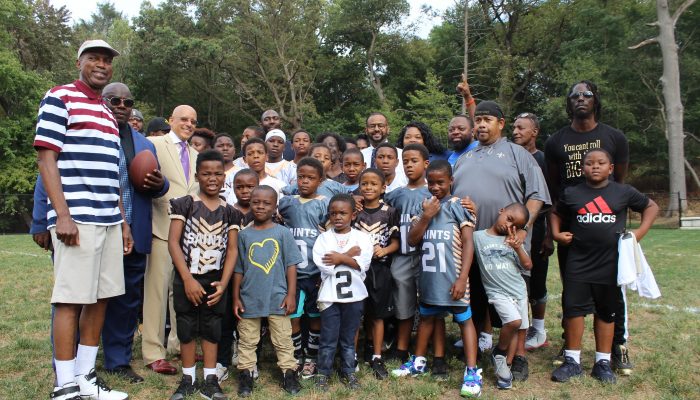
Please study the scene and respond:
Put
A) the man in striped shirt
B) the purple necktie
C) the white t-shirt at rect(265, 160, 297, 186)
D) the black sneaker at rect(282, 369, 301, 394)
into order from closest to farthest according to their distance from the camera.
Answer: the man in striped shirt
the black sneaker at rect(282, 369, 301, 394)
the purple necktie
the white t-shirt at rect(265, 160, 297, 186)

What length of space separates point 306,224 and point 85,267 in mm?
1829

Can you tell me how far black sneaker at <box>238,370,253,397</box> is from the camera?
4.11 meters

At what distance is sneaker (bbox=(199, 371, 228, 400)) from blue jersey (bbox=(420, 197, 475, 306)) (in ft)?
6.00

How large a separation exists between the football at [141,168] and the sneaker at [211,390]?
1725 mm

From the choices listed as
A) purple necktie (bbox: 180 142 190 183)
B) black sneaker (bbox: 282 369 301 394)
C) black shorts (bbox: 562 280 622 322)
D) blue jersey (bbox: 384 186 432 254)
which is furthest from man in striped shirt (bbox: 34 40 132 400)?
black shorts (bbox: 562 280 622 322)

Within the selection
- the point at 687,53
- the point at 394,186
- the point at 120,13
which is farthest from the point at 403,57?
the point at 120,13

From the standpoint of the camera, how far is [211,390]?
3.97 m

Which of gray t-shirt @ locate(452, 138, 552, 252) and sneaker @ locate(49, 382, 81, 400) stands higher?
gray t-shirt @ locate(452, 138, 552, 252)

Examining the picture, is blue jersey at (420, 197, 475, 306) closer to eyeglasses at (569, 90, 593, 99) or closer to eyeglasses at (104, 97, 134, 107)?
eyeglasses at (569, 90, 593, 99)

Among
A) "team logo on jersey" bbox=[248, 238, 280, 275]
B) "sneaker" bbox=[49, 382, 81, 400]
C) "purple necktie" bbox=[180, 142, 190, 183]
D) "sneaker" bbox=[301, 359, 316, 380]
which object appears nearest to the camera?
"sneaker" bbox=[49, 382, 81, 400]

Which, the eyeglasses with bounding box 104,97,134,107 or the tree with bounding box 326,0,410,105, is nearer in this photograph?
the eyeglasses with bounding box 104,97,134,107

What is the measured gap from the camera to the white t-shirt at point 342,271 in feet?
14.3

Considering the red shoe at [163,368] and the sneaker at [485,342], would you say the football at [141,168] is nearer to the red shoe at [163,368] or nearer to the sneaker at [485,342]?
the red shoe at [163,368]

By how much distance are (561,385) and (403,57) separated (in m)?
33.4
